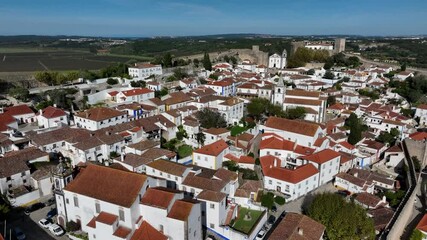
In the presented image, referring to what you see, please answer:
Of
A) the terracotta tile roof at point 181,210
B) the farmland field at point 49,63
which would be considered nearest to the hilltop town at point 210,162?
the terracotta tile roof at point 181,210

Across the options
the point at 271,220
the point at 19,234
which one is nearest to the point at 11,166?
the point at 19,234

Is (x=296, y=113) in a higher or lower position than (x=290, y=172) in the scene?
higher

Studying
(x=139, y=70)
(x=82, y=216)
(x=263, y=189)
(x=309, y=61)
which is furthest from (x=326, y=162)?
(x=309, y=61)

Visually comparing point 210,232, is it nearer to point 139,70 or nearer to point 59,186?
point 59,186

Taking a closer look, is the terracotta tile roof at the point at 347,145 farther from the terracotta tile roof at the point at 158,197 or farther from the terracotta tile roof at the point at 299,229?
the terracotta tile roof at the point at 158,197

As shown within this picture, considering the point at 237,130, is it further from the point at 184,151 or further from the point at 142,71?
the point at 142,71

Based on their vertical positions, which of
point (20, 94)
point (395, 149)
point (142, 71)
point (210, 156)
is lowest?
point (395, 149)
